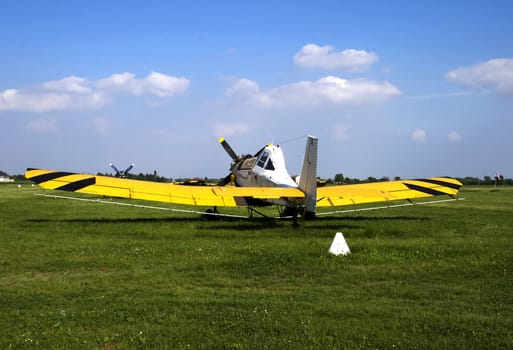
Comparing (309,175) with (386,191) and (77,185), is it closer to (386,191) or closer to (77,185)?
(386,191)

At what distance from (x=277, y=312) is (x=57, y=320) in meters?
2.93

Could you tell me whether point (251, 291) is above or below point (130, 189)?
below

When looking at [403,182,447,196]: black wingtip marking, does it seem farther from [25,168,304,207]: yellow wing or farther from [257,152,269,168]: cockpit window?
[25,168,304,207]: yellow wing

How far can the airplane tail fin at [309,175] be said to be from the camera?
1534 centimetres

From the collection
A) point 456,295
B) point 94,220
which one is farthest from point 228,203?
point 456,295

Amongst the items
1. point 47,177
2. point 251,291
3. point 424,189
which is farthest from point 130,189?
point 424,189

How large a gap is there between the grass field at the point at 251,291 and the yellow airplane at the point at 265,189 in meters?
2.05

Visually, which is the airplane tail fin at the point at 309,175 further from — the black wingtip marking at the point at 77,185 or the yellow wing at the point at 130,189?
the black wingtip marking at the point at 77,185

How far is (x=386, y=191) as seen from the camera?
20219mm

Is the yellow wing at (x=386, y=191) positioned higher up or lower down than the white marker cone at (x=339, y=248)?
higher up

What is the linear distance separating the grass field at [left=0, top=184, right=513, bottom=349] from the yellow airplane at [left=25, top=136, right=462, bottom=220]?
80.7 inches

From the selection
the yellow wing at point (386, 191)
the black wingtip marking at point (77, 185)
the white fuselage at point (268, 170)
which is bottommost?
the yellow wing at point (386, 191)

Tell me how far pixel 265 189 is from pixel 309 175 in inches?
67.1

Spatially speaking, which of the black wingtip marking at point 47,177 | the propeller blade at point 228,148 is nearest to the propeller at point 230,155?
the propeller blade at point 228,148
